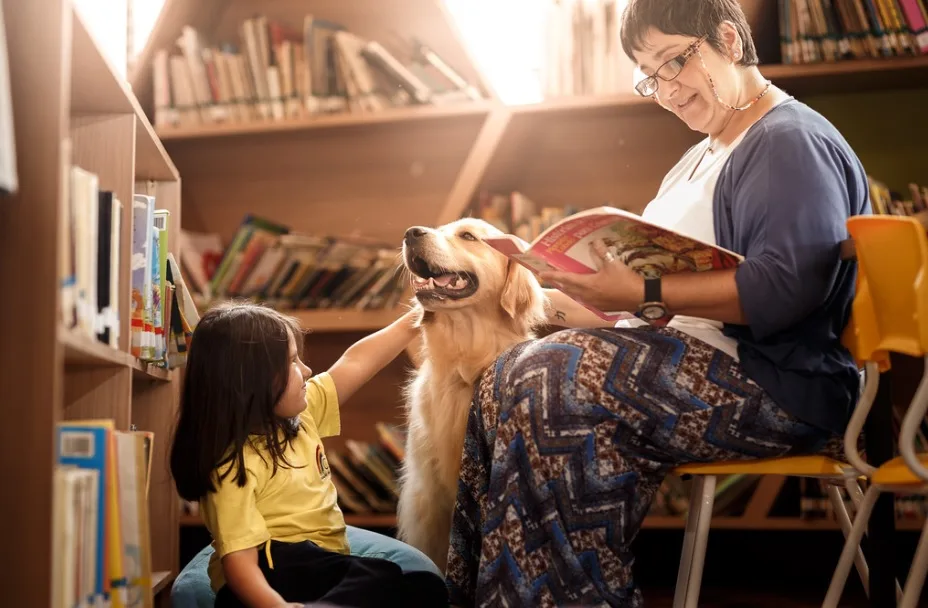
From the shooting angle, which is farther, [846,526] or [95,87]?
[846,526]

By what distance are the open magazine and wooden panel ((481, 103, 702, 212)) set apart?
1.43 meters

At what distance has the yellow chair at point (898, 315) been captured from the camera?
3.49ft

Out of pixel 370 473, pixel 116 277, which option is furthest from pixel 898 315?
pixel 370 473

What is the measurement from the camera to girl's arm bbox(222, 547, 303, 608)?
132 cm

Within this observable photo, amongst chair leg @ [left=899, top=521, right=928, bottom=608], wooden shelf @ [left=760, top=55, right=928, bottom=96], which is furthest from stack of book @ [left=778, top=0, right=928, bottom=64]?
chair leg @ [left=899, top=521, right=928, bottom=608]

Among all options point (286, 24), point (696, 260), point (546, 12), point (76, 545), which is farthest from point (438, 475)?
point (286, 24)

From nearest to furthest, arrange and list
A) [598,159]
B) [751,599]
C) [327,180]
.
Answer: [751,599] < [598,159] < [327,180]

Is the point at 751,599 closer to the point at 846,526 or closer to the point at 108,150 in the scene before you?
the point at 846,526

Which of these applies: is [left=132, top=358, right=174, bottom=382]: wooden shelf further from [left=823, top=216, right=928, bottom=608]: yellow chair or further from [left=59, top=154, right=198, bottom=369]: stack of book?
[left=823, top=216, right=928, bottom=608]: yellow chair

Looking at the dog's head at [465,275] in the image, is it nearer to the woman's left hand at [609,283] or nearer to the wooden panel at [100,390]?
the woman's left hand at [609,283]

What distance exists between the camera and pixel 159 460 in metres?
1.85

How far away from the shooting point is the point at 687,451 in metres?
1.32

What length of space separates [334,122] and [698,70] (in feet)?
4.44

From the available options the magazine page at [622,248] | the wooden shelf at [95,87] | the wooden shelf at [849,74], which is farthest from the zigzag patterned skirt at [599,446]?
the wooden shelf at [849,74]
